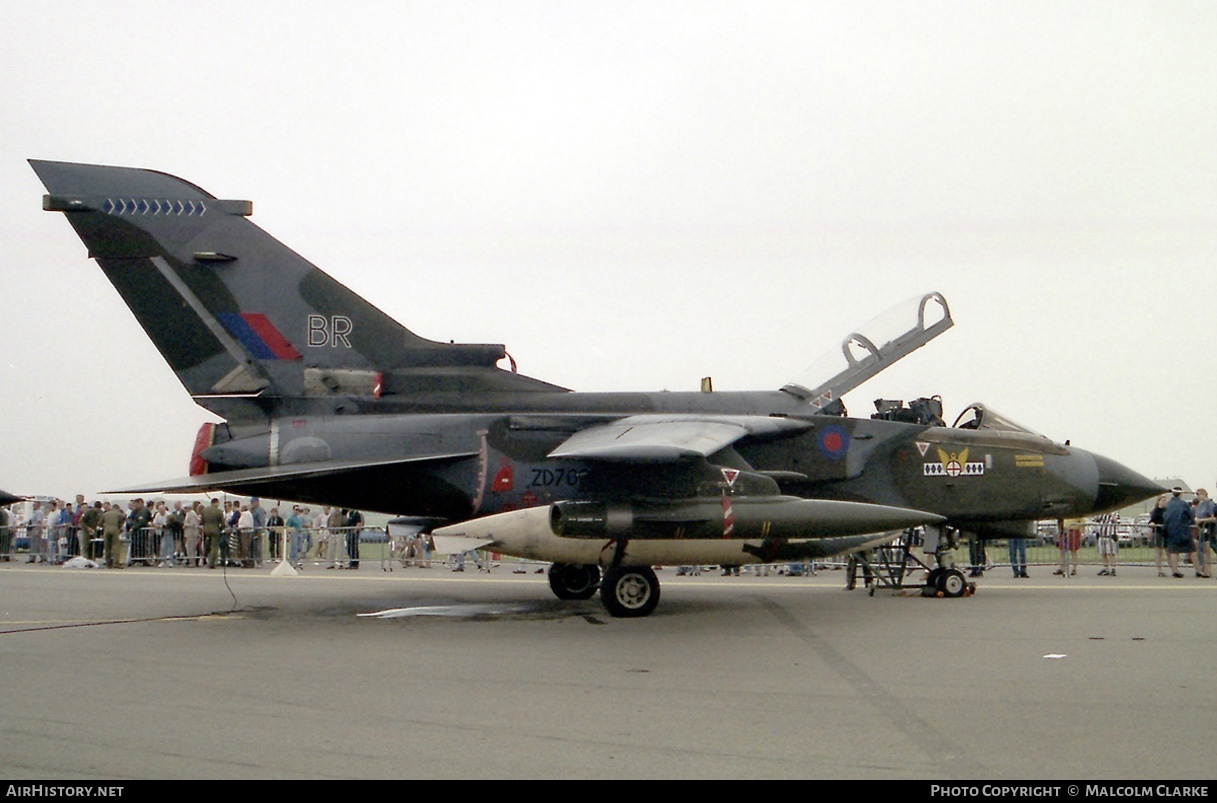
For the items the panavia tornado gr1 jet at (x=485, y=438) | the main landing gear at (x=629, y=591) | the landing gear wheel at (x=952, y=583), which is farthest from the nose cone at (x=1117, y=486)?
the main landing gear at (x=629, y=591)

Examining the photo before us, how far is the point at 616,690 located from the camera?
6.85 m

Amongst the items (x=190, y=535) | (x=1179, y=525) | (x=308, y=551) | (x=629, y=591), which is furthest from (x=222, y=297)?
(x=1179, y=525)

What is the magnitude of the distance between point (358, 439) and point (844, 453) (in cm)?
587

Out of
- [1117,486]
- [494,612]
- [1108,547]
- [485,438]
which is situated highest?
[485,438]

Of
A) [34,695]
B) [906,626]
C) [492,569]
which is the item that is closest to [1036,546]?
[492,569]

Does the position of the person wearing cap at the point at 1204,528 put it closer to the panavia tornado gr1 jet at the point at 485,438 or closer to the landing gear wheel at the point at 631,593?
the panavia tornado gr1 jet at the point at 485,438

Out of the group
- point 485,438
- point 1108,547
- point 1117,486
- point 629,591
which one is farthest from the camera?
point 1108,547

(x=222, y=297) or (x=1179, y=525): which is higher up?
(x=222, y=297)

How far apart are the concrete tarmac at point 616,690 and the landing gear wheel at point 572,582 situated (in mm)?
674

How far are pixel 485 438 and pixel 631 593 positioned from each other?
97.2 inches

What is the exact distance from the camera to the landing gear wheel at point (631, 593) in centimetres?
1115

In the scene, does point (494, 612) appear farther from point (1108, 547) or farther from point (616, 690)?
point (1108, 547)

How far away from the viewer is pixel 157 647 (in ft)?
29.9
